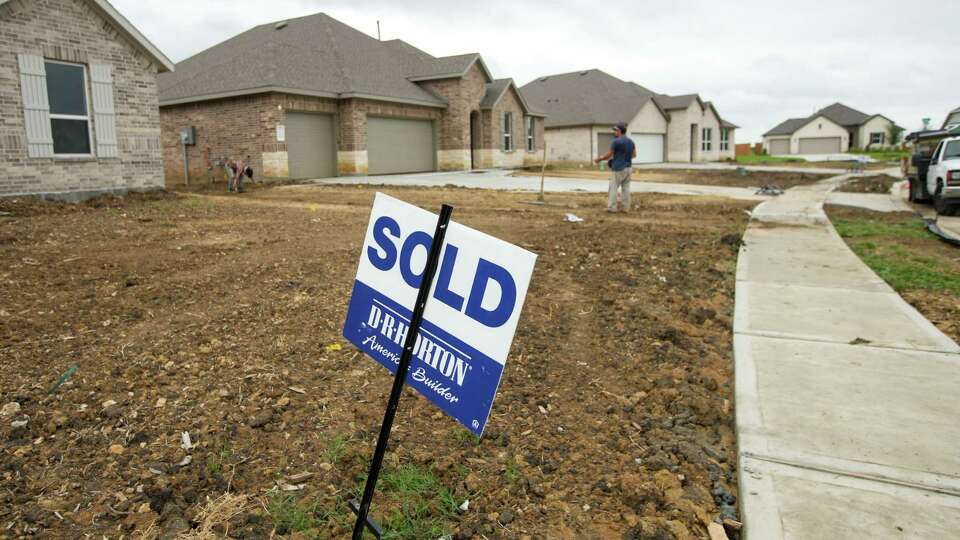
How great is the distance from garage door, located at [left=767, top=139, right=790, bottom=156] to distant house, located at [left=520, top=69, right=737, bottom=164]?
39522 mm

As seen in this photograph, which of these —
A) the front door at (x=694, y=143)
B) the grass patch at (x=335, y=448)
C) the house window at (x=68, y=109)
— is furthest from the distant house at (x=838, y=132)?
the grass patch at (x=335, y=448)

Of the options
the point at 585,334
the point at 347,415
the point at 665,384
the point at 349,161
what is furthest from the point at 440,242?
the point at 349,161

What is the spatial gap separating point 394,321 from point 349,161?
24.1m

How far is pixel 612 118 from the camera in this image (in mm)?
44000

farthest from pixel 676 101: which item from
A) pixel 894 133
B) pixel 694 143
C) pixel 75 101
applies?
pixel 894 133

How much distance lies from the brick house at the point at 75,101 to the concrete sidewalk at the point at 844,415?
13739 mm

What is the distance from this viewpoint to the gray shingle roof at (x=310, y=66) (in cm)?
2422

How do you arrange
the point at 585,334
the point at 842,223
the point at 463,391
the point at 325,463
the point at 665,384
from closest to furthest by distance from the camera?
the point at 463,391
the point at 325,463
the point at 665,384
the point at 585,334
the point at 842,223

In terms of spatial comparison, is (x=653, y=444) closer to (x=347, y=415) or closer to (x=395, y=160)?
(x=347, y=415)

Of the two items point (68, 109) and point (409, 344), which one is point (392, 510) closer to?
point (409, 344)

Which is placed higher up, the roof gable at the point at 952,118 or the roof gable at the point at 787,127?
the roof gable at the point at 787,127

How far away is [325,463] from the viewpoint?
3.27 m

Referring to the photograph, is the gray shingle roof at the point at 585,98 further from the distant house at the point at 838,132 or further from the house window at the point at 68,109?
the distant house at the point at 838,132

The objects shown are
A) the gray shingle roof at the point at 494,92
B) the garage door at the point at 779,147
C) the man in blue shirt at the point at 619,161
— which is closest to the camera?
the man in blue shirt at the point at 619,161
